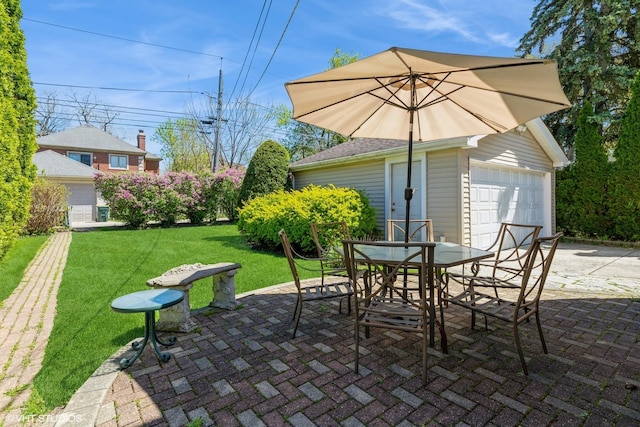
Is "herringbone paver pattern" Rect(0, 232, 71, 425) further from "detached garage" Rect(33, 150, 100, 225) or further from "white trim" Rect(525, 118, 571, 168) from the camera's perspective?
"detached garage" Rect(33, 150, 100, 225)

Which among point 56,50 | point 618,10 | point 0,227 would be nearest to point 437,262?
point 0,227

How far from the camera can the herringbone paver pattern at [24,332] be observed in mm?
2293

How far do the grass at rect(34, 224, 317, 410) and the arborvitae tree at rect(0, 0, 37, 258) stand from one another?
4.30ft

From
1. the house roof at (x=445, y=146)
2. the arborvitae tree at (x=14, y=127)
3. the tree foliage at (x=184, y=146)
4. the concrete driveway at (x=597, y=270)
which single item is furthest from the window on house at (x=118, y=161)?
the concrete driveway at (x=597, y=270)

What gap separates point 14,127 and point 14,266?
8.69 feet

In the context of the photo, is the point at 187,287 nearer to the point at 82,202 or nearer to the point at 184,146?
the point at 82,202

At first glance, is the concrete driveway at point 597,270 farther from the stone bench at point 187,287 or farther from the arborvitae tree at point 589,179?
the stone bench at point 187,287

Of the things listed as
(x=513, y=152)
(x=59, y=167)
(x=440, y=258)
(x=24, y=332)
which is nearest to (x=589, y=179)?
(x=513, y=152)

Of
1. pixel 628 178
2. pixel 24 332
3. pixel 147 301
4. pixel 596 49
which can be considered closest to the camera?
pixel 147 301

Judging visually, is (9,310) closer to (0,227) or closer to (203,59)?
(0,227)

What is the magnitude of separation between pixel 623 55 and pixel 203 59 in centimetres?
2021

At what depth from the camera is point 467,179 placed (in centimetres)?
759

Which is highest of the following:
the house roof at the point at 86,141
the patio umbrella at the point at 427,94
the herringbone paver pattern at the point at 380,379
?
the house roof at the point at 86,141

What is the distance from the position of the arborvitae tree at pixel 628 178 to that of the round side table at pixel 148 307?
1159 centimetres
